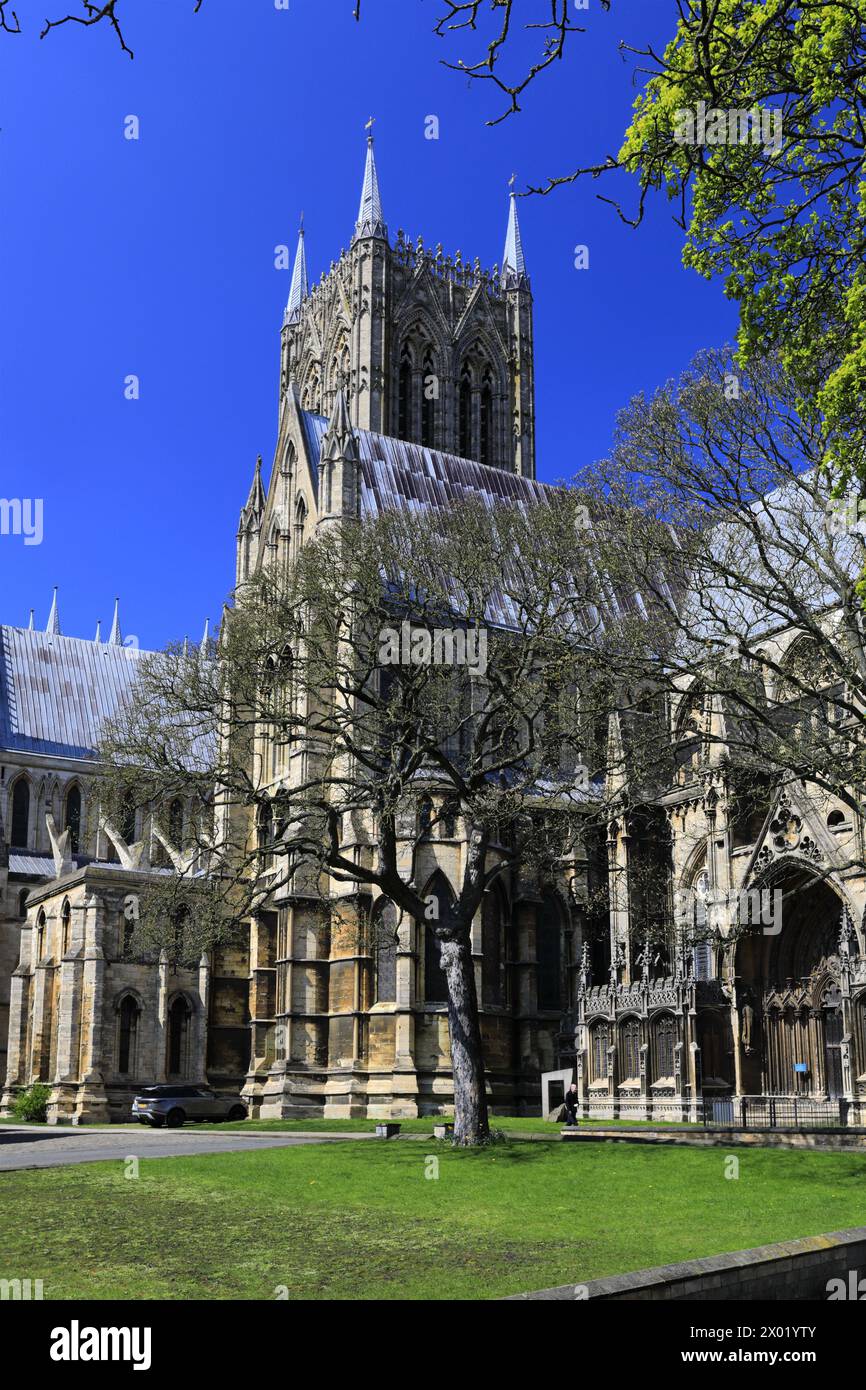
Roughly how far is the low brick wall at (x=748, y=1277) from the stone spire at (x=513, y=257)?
68633 mm

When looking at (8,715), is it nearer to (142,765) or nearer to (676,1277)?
(142,765)

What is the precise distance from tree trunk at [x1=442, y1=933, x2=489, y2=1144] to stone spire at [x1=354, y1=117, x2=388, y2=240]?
52.1 metres

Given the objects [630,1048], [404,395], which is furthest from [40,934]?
[404,395]

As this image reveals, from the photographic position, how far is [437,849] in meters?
41.8

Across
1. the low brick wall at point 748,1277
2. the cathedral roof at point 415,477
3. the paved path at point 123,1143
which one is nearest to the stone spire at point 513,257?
the cathedral roof at point 415,477

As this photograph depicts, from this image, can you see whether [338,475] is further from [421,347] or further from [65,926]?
[421,347]

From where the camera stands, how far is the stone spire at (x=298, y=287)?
78250 mm

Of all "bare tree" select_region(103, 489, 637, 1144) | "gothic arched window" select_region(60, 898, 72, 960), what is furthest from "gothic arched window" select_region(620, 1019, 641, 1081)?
"gothic arched window" select_region(60, 898, 72, 960)

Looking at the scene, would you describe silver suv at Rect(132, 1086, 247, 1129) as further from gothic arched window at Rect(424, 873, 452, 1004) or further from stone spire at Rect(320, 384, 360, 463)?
stone spire at Rect(320, 384, 360, 463)

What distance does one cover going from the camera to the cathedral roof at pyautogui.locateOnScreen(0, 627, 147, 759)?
210ft

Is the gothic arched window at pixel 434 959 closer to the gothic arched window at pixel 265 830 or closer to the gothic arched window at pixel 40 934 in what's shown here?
the gothic arched window at pixel 265 830

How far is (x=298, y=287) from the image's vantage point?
261 ft

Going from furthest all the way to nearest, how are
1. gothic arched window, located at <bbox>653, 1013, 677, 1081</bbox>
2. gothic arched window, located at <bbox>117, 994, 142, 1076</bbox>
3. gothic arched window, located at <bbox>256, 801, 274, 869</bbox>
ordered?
gothic arched window, located at <bbox>117, 994, 142, 1076</bbox> → gothic arched window, located at <bbox>256, 801, 274, 869</bbox> → gothic arched window, located at <bbox>653, 1013, 677, 1081</bbox>
